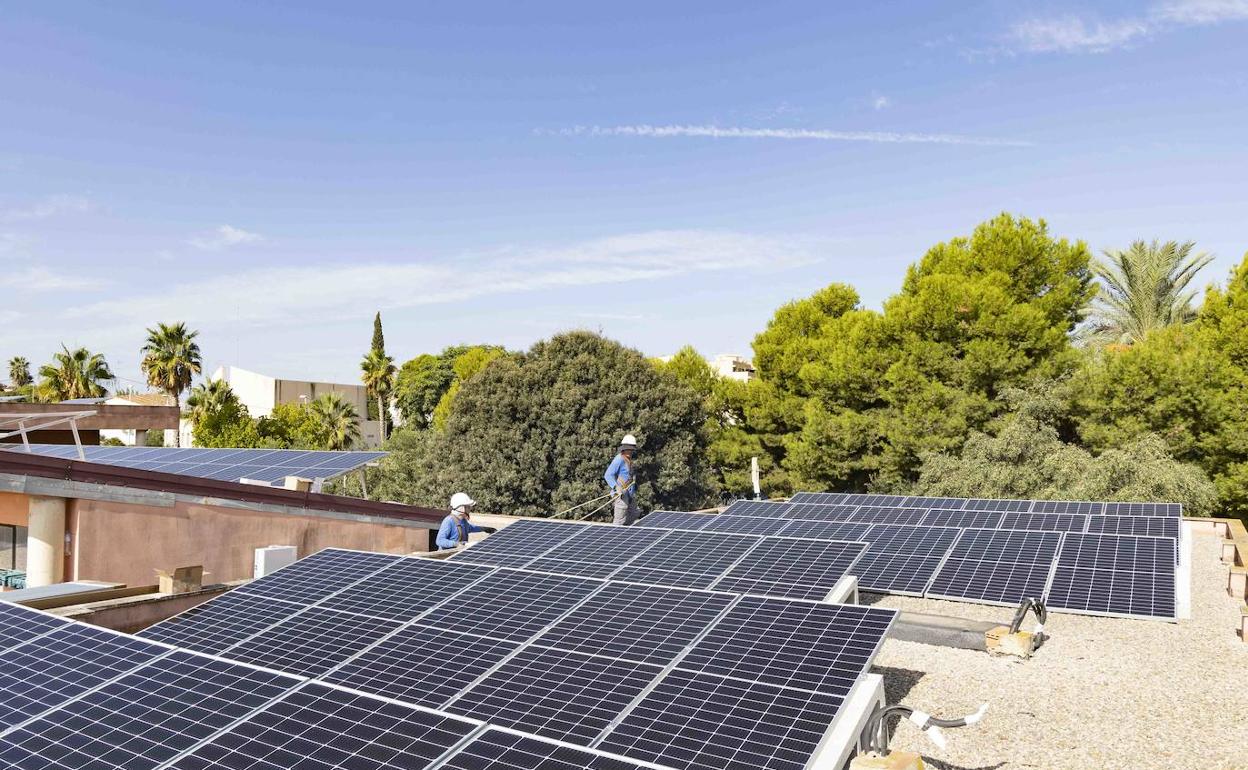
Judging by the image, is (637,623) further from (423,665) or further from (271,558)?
(271,558)

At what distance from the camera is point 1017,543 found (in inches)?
503

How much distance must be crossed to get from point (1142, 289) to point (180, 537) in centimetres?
4254

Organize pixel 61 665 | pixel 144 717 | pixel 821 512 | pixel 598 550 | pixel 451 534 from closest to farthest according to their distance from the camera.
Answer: pixel 144 717
pixel 61 665
pixel 598 550
pixel 451 534
pixel 821 512

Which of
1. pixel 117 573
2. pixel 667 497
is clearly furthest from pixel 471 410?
pixel 117 573

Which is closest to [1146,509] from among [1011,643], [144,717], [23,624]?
[1011,643]

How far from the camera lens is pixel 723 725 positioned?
16.8 ft

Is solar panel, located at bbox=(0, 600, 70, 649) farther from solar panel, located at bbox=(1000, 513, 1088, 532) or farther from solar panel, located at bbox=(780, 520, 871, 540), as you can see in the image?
solar panel, located at bbox=(1000, 513, 1088, 532)

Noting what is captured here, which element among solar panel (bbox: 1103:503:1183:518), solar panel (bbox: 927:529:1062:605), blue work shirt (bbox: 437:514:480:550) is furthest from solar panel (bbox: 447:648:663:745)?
solar panel (bbox: 1103:503:1183:518)

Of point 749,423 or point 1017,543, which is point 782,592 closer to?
point 1017,543

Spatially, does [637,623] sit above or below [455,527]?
above

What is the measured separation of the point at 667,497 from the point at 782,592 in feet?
88.8

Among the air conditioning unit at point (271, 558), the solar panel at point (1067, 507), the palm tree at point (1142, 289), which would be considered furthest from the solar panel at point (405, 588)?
the palm tree at point (1142, 289)

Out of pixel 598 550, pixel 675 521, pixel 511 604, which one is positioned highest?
pixel 511 604

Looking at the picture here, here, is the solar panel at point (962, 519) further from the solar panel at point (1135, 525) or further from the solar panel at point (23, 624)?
the solar panel at point (23, 624)
